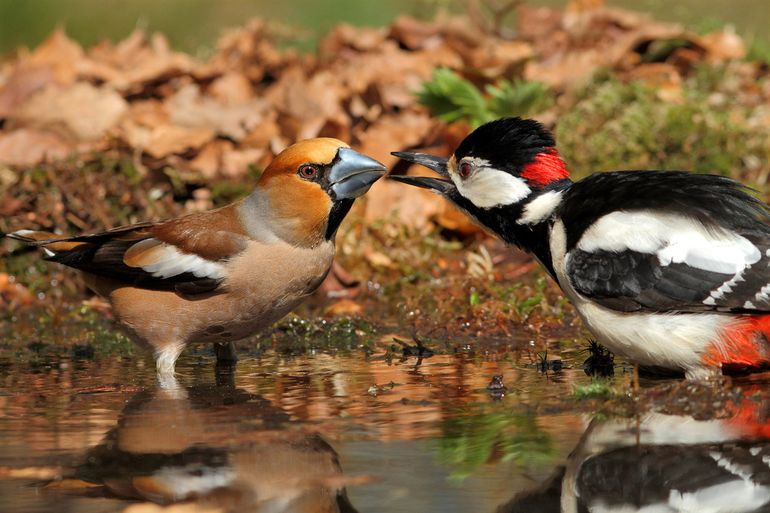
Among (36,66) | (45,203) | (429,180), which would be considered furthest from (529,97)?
(36,66)

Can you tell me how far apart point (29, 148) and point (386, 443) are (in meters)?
5.79

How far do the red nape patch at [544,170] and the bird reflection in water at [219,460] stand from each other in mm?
1690

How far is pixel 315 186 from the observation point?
598 cm

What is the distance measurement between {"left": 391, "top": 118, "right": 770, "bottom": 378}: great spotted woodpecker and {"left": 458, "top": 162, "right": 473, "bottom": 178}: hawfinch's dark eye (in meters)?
0.56

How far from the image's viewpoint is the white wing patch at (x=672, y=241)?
4.88 metres

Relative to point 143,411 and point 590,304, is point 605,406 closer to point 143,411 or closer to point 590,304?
point 590,304

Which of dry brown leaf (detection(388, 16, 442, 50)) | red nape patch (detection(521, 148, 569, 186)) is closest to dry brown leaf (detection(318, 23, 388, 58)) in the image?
dry brown leaf (detection(388, 16, 442, 50))

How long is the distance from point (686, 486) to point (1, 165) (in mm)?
6520

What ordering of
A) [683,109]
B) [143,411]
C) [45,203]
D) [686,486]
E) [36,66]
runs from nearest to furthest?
1. [686,486]
2. [143,411]
3. [45,203]
4. [683,109]
5. [36,66]

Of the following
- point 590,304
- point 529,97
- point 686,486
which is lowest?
point 686,486

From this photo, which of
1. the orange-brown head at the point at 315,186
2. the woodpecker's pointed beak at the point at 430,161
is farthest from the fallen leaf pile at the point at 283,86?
the orange-brown head at the point at 315,186

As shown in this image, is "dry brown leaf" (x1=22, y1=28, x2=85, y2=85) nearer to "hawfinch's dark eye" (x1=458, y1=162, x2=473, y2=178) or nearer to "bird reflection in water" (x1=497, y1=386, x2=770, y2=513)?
"hawfinch's dark eye" (x1=458, y1=162, x2=473, y2=178)

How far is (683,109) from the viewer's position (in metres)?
8.98

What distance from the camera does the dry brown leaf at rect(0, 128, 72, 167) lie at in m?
8.80
